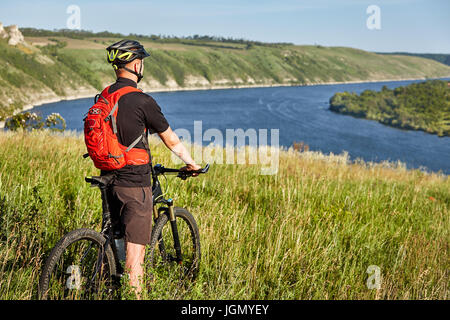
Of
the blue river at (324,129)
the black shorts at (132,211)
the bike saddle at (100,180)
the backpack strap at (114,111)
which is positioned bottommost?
the blue river at (324,129)

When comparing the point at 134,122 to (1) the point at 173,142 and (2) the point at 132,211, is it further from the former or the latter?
(2) the point at 132,211

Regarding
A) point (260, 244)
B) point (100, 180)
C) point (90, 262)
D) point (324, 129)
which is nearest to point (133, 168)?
point (100, 180)

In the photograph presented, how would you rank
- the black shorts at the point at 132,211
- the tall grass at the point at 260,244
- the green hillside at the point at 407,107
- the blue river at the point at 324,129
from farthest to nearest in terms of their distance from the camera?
the green hillside at the point at 407,107 → the blue river at the point at 324,129 → the tall grass at the point at 260,244 → the black shorts at the point at 132,211

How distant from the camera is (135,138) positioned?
2629 millimetres

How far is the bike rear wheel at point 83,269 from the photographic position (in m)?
2.57

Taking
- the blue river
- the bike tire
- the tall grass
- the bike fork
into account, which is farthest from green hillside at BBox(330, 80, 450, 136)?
the bike fork

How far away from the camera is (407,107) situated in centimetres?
12262

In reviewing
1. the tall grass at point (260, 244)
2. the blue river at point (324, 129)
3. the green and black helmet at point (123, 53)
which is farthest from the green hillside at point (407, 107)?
the green and black helmet at point (123, 53)

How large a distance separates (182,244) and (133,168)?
4.23ft

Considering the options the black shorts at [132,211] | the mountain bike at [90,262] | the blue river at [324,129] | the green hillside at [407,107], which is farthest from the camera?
the green hillside at [407,107]

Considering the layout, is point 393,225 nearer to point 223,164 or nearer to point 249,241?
point 249,241

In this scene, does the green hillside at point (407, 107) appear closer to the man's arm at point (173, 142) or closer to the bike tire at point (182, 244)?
the bike tire at point (182, 244)

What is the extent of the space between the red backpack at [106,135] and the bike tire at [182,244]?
77 centimetres

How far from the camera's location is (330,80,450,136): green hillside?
106 meters
